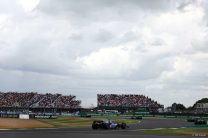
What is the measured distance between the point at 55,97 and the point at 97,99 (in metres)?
20.5

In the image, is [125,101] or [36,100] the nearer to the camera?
[36,100]

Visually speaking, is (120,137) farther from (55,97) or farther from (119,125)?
(55,97)

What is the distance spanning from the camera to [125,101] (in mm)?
169125

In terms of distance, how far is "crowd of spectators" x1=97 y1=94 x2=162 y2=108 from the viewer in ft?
550

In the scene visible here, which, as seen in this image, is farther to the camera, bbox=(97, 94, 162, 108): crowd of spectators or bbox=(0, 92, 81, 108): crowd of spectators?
bbox=(97, 94, 162, 108): crowd of spectators

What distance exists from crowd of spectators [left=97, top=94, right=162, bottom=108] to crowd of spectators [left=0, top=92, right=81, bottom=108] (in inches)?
522

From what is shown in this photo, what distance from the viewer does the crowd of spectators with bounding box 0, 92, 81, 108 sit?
14614 cm

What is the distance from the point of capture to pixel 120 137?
41.4 meters

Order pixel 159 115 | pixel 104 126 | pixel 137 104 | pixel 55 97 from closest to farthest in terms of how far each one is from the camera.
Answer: pixel 104 126 < pixel 159 115 < pixel 55 97 < pixel 137 104

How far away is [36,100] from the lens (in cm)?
15125

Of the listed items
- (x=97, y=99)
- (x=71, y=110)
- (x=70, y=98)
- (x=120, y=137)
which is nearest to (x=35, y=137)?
(x=120, y=137)

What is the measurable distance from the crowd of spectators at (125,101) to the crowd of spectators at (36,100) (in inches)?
522

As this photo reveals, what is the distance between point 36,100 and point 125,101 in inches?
1363

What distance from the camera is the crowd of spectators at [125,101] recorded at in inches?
6594
